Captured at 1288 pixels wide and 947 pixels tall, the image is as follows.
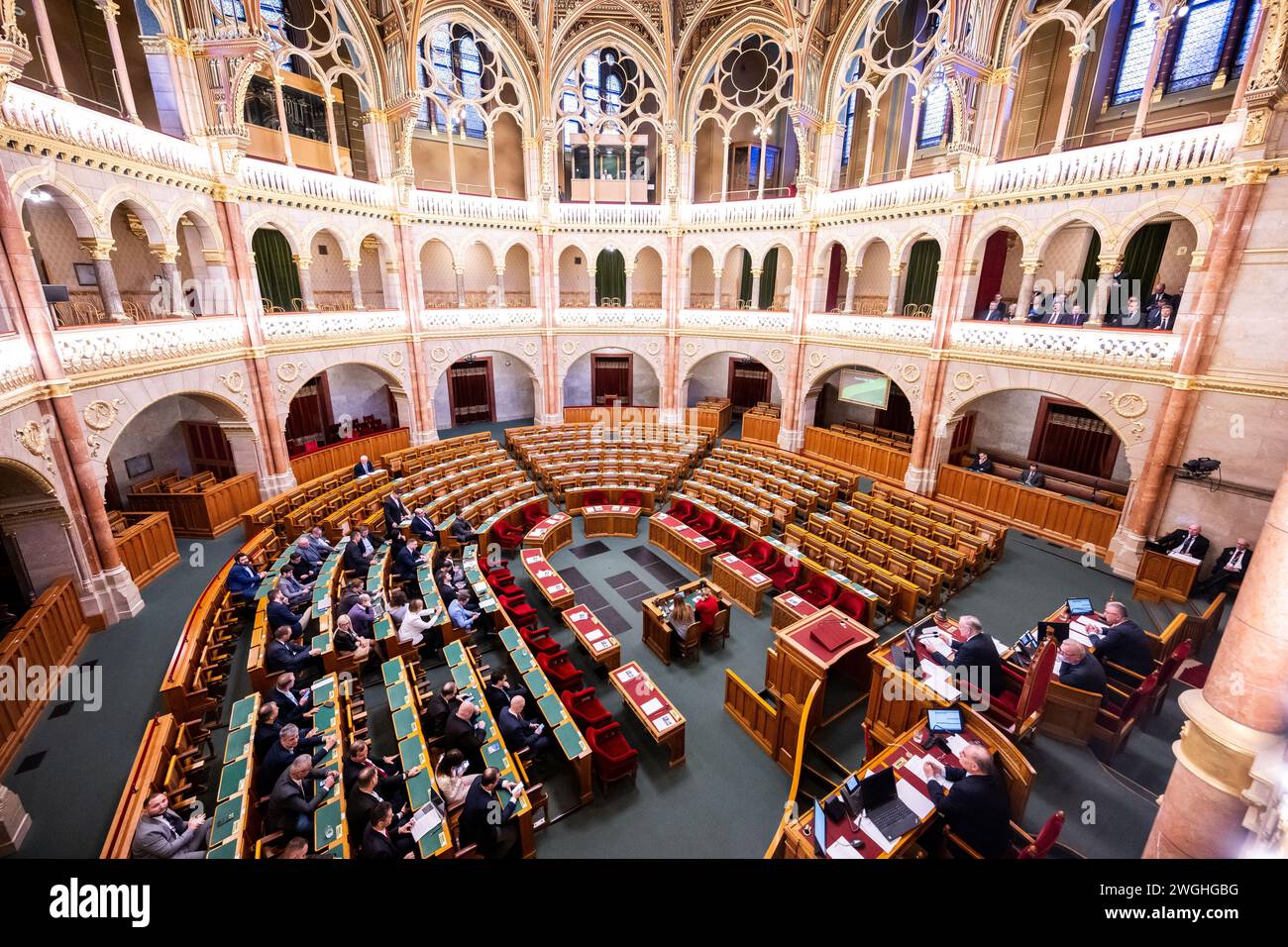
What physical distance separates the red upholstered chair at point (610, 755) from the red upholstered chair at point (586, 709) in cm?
21

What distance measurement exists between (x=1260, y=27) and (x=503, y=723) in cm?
1856

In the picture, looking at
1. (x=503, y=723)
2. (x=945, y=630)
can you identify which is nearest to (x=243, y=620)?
(x=503, y=723)

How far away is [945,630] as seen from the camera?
8938 millimetres

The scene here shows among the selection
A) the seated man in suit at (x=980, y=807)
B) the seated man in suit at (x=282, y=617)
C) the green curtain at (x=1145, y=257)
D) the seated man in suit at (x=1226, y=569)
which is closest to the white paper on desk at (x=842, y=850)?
the seated man in suit at (x=980, y=807)

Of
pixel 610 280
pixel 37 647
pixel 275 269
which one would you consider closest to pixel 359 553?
pixel 37 647

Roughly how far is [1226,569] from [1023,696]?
26.1 ft

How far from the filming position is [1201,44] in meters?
13.8

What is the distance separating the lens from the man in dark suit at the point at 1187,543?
12.1m

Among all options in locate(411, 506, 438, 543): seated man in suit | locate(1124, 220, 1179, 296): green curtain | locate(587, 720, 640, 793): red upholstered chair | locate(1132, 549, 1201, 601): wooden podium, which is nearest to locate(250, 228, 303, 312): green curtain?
locate(411, 506, 438, 543): seated man in suit

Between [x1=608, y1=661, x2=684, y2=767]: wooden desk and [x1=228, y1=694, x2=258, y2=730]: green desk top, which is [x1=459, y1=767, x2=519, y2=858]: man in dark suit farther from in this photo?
[x1=228, y1=694, x2=258, y2=730]: green desk top

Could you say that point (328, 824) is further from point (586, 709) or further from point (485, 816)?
point (586, 709)

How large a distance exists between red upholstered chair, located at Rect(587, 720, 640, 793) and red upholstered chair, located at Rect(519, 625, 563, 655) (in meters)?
2.00

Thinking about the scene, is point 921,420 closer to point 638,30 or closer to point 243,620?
point 638,30

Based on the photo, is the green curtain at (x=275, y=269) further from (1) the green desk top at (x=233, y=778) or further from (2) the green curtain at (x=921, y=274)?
(2) the green curtain at (x=921, y=274)
